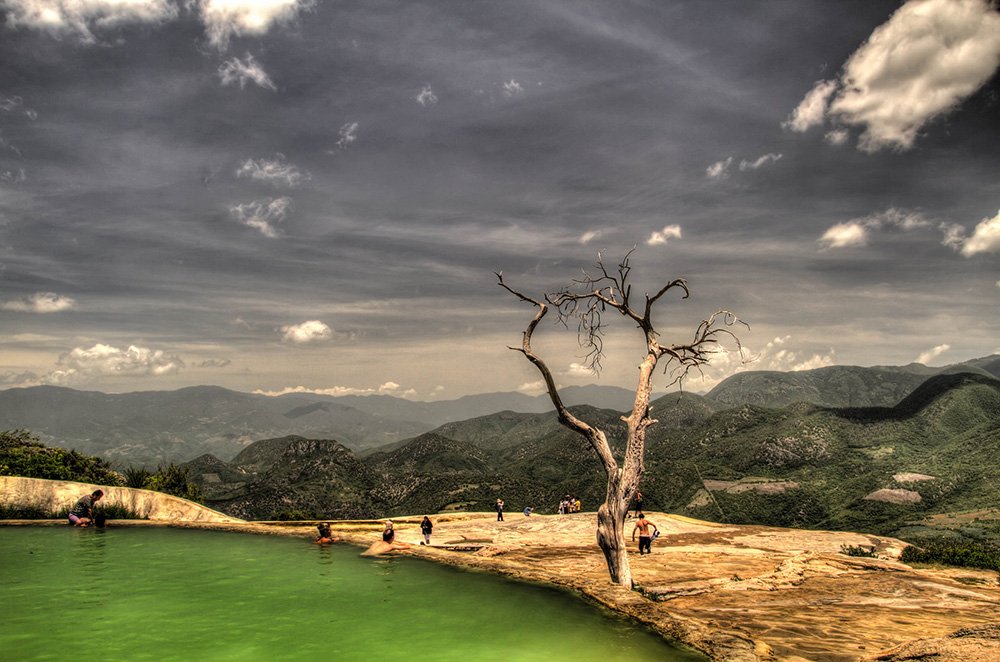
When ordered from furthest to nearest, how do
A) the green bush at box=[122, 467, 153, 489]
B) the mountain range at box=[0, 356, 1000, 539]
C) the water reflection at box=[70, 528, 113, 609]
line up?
the mountain range at box=[0, 356, 1000, 539] → the green bush at box=[122, 467, 153, 489] → the water reflection at box=[70, 528, 113, 609]

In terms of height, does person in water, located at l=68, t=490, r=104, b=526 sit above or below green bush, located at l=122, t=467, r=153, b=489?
below

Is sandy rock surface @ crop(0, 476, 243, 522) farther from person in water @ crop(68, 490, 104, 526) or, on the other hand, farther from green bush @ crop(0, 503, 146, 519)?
person in water @ crop(68, 490, 104, 526)

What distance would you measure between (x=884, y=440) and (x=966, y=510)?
7759cm

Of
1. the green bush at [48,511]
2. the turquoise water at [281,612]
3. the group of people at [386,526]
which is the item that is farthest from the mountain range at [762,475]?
the turquoise water at [281,612]

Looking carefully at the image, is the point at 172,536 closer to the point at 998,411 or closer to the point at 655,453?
the point at 655,453

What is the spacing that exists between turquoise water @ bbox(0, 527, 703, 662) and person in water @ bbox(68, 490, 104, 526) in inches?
205

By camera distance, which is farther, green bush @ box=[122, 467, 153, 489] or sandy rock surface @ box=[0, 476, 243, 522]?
green bush @ box=[122, 467, 153, 489]

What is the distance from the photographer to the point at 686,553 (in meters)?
23.5

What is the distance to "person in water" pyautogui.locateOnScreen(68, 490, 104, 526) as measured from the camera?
26281 millimetres

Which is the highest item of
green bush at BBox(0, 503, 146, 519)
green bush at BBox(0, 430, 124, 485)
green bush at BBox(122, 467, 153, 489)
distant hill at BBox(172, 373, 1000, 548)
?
green bush at BBox(0, 430, 124, 485)

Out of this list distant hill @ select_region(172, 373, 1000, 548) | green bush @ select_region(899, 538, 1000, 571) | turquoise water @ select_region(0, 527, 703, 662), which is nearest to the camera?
turquoise water @ select_region(0, 527, 703, 662)

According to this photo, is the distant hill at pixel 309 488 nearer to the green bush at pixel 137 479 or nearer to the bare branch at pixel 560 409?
the green bush at pixel 137 479

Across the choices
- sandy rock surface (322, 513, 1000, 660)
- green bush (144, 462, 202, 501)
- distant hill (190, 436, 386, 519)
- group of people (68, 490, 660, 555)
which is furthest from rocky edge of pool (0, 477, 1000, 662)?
distant hill (190, 436, 386, 519)

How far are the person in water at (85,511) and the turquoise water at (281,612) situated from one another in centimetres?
522
